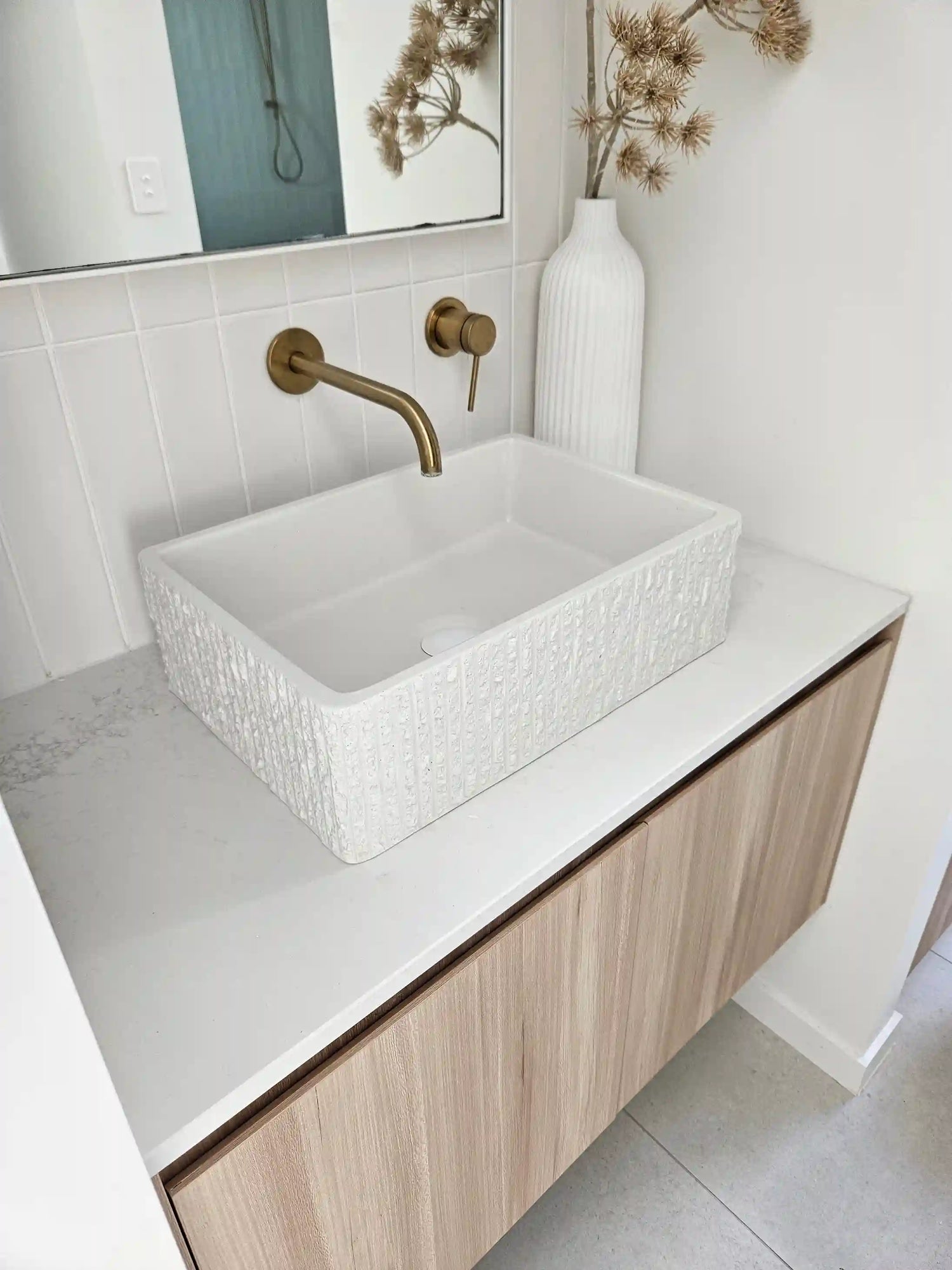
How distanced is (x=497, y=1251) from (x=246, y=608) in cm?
96

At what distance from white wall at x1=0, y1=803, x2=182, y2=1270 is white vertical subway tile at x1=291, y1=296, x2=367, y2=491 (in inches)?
29.8

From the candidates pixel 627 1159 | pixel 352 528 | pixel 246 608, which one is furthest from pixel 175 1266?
pixel 627 1159

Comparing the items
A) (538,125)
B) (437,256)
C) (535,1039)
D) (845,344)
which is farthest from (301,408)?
(535,1039)

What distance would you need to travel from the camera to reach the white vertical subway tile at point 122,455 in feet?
2.79

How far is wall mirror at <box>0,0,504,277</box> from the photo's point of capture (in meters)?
0.74

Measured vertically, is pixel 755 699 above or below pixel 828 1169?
above

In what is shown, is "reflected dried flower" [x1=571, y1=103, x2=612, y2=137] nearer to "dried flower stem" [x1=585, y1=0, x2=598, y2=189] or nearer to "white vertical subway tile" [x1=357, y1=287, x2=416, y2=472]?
"dried flower stem" [x1=585, y1=0, x2=598, y2=189]

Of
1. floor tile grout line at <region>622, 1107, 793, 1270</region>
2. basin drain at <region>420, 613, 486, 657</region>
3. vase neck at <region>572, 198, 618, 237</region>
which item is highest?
vase neck at <region>572, 198, 618, 237</region>

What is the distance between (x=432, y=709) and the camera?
27.0 inches

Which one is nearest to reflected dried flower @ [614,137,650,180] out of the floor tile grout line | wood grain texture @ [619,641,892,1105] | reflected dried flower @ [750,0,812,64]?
reflected dried flower @ [750,0,812,64]

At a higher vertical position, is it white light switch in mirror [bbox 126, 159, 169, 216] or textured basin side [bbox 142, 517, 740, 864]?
white light switch in mirror [bbox 126, 159, 169, 216]

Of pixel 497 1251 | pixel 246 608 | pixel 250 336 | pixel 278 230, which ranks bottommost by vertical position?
pixel 497 1251

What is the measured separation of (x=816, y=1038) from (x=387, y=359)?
48.1 inches

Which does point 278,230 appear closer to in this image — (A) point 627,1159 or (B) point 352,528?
(B) point 352,528
